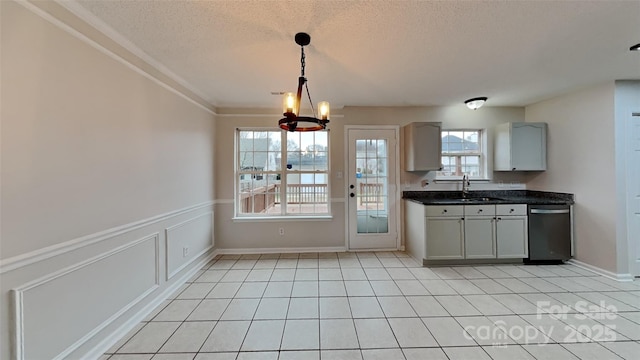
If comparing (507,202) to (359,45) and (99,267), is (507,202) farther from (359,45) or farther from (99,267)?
(99,267)

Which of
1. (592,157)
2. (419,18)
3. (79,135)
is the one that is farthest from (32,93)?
(592,157)

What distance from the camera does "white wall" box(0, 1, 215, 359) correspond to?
1.31 m

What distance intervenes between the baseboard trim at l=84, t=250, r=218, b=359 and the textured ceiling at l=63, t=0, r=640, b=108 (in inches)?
92.4

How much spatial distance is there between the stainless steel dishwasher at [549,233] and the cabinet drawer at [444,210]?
3.19ft

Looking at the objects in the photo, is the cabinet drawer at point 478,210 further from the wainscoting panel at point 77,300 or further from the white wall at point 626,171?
the wainscoting panel at point 77,300

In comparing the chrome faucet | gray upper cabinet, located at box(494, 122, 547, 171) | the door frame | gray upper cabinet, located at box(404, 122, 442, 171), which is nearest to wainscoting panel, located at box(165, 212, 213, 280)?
the door frame

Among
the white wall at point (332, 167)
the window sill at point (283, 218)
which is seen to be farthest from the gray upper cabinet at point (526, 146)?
the window sill at point (283, 218)

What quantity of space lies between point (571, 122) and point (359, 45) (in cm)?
340

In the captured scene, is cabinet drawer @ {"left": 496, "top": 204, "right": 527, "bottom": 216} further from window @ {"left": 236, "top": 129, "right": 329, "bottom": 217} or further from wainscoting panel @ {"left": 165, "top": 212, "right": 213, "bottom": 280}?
wainscoting panel @ {"left": 165, "top": 212, "right": 213, "bottom": 280}

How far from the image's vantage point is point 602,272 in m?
3.08

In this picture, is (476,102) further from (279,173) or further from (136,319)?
(136,319)

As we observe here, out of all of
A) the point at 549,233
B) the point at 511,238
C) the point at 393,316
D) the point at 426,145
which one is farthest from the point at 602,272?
the point at 393,316

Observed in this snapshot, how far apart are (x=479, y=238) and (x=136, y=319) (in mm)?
4025

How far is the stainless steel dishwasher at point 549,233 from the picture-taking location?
341cm
